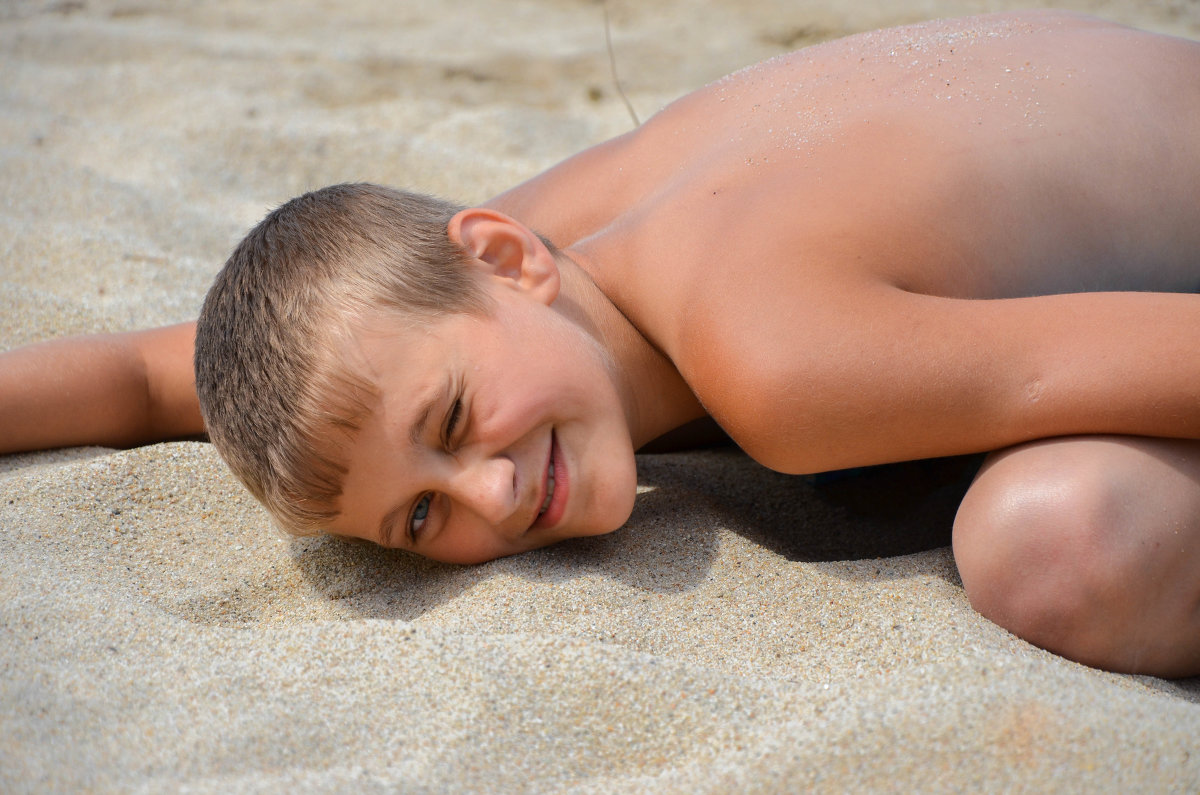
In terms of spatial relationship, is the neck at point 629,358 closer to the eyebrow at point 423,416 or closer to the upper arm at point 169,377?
the eyebrow at point 423,416

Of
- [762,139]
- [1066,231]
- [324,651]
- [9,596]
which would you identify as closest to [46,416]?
[9,596]

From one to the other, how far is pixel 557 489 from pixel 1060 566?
68cm

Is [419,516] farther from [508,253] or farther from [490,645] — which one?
[508,253]

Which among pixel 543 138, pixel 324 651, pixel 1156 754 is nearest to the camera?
pixel 1156 754

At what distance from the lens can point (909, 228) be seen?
159 centimetres

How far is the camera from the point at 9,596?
57.8 inches

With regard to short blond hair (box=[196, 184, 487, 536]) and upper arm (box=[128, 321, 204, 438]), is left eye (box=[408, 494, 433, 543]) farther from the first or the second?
upper arm (box=[128, 321, 204, 438])

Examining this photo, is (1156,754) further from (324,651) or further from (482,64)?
(482,64)

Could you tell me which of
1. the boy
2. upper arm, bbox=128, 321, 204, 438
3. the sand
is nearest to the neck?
the boy

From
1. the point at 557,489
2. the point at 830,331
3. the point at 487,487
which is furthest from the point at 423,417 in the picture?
the point at 830,331

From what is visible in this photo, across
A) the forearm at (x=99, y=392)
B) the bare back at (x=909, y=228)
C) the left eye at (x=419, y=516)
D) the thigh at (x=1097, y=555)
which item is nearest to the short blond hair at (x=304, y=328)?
the left eye at (x=419, y=516)

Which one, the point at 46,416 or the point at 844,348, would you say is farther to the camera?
the point at 46,416

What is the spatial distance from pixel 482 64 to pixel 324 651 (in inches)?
114

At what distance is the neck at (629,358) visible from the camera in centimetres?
175
